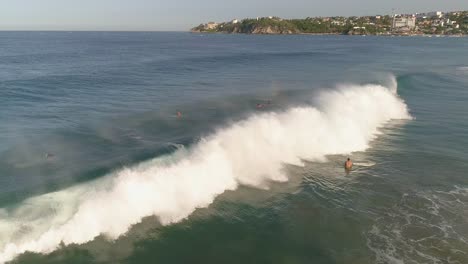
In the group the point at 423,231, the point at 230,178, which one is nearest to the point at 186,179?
the point at 230,178

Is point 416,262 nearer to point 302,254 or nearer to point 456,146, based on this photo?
point 302,254

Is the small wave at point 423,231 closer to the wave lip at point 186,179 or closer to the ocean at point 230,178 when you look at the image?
the ocean at point 230,178

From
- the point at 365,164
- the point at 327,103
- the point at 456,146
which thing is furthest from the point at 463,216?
the point at 327,103

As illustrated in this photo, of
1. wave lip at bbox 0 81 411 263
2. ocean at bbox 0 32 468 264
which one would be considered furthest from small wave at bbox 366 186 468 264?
wave lip at bbox 0 81 411 263

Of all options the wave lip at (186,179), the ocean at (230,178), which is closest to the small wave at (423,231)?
the ocean at (230,178)

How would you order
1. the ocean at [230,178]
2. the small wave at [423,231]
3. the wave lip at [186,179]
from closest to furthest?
the small wave at [423,231] → the ocean at [230,178] → the wave lip at [186,179]

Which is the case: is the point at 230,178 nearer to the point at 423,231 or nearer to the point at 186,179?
the point at 186,179
